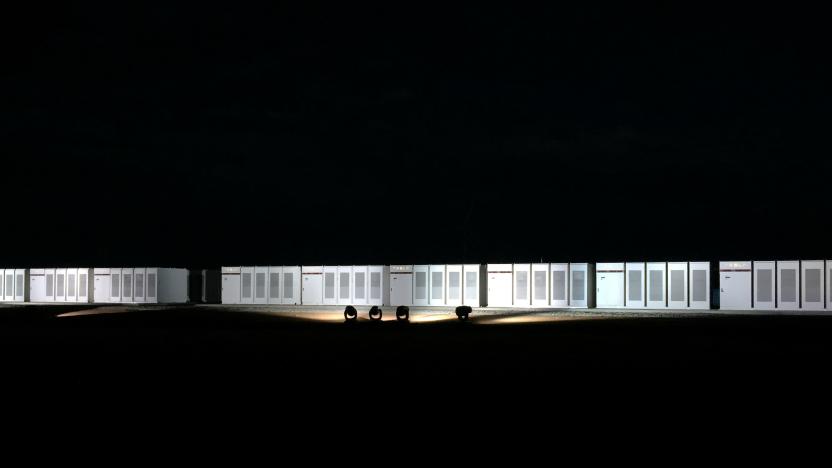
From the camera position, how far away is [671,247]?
6281cm

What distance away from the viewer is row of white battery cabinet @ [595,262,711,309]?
3178cm

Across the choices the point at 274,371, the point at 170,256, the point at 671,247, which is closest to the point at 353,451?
the point at 274,371

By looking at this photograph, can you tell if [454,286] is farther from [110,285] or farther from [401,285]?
[110,285]

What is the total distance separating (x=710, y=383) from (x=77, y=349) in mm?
13222

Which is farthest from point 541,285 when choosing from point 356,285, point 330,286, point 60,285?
point 60,285

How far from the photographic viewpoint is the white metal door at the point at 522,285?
112 ft

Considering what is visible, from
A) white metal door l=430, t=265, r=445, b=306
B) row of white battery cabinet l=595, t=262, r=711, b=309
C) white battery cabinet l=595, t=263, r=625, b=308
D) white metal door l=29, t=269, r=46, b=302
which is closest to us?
row of white battery cabinet l=595, t=262, r=711, b=309

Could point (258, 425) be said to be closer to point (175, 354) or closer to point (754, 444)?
point (754, 444)

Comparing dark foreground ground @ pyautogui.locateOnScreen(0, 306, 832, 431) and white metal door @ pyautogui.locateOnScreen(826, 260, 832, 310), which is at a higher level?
white metal door @ pyautogui.locateOnScreen(826, 260, 832, 310)

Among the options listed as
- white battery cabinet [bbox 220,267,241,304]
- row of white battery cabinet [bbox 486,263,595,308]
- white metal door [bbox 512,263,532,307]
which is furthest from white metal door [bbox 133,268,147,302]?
white metal door [bbox 512,263,532,307]

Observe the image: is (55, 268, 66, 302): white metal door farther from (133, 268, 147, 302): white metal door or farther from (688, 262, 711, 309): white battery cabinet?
(688, 262, 711, 309): white battery cabinet

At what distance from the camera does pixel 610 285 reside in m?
33.0

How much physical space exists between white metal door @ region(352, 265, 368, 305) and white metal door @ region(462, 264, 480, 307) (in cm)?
471

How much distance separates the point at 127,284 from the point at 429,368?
31.1m
